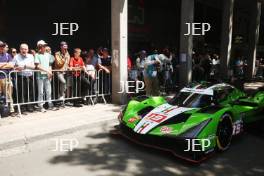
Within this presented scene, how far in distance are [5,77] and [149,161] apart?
4617 millimetres

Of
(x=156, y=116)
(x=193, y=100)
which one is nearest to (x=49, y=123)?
(x=156, y=116)

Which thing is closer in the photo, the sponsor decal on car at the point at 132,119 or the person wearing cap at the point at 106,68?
the sponsor decal on car at the point at 132,119

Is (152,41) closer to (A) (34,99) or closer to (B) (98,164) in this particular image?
(A) (34,99)

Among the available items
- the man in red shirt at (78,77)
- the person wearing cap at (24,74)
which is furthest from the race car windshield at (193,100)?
the person wearing cap at (24,74)

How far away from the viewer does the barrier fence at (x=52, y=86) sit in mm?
8188

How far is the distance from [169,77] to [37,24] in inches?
223

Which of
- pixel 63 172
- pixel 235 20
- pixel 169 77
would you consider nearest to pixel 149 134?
pixel 63 172

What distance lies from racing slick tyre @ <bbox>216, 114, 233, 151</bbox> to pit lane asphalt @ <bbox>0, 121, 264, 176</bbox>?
0.54 ft

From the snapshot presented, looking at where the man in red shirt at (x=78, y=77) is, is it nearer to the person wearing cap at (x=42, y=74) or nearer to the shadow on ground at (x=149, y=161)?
the person wearing cap at (x=42, y=74)

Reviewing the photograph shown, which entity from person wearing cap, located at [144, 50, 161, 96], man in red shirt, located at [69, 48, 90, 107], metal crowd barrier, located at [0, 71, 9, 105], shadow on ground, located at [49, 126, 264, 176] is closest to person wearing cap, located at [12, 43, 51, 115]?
metal crowd barrier, located at [0, 71, 9, 105]

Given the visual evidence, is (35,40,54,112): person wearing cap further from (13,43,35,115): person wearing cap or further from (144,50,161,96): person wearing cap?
(144,50,161,96): person wearing cap

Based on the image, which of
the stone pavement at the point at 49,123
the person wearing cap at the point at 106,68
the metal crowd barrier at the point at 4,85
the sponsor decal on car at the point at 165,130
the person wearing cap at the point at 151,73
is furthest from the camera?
the person wearing cap at the point at 106,68

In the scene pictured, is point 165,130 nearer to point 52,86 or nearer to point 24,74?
point 24,74

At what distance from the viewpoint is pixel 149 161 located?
5.46m
